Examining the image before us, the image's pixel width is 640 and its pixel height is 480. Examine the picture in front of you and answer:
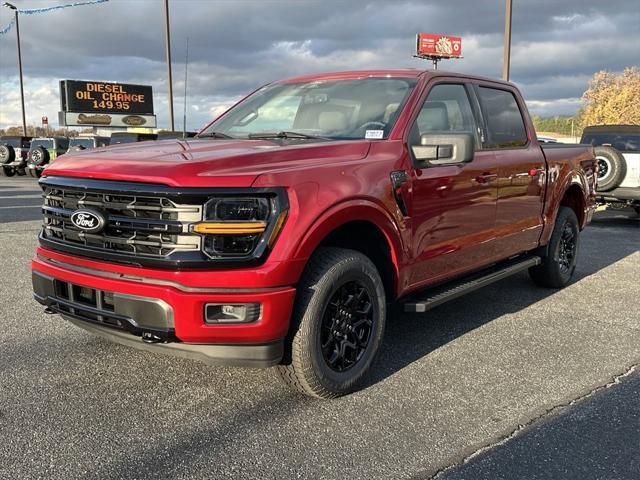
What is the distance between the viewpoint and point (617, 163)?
9.75 m

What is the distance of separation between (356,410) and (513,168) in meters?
2.55

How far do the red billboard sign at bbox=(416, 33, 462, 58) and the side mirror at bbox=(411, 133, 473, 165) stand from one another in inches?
1694

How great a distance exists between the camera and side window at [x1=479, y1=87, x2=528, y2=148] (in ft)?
15.9

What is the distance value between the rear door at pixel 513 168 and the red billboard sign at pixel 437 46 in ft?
135

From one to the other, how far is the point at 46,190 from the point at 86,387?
1.18m

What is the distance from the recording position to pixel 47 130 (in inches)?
2495

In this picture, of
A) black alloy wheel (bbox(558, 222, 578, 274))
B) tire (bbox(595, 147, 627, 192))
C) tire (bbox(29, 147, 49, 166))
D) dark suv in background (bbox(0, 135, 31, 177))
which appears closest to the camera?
black alloy wheel (bbox(558, 222, 578, 274))

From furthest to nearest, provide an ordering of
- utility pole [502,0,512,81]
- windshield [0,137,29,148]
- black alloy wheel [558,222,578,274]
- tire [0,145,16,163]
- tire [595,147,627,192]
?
windshield [0,137,29,148] < tire [0,145,16,163] < utility pole [502,0,512,81] < tire [595,147,627,192] < black alloy wheel [558,222,578,274]

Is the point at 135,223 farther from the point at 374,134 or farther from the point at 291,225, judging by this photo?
the point at 374,134

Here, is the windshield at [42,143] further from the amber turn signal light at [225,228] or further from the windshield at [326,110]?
the amber turn signal light at [225,228]

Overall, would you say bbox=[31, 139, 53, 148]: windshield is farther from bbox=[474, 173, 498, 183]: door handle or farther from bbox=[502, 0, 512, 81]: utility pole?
bbox=[474, 173, 498, 183]: door handle

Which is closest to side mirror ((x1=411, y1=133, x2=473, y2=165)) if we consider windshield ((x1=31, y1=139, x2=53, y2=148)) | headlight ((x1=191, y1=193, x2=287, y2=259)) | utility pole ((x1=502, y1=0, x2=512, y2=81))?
headlight ((x1=191, y1=193, x2=287, y2=259))

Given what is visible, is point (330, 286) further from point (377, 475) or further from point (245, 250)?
point (377, 475)

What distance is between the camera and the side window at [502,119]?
4844 mm
